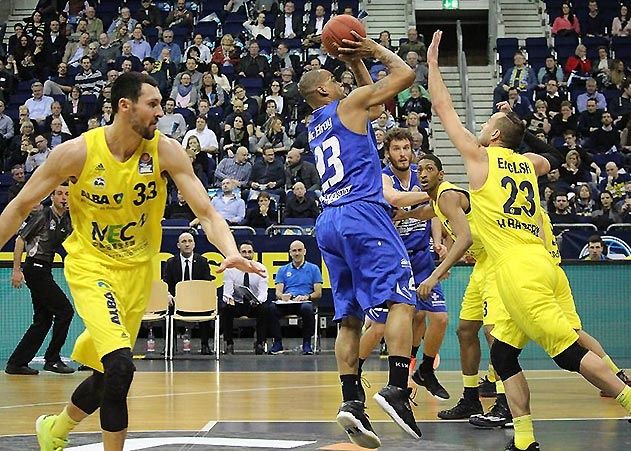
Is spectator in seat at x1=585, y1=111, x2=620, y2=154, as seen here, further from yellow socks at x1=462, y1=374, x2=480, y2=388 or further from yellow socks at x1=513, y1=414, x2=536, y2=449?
yellow socks at x1=513, y1=414, x2=536, y2=449

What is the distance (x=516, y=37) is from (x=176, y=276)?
1120 cm

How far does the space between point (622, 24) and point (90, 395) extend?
18077mm

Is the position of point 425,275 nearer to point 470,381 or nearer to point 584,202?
point 470,381

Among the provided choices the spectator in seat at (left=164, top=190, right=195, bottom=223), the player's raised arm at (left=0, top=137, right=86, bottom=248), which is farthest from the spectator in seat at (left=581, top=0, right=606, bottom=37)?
the player's raised arm at (left=0, top=137, right=86, bottom=248)

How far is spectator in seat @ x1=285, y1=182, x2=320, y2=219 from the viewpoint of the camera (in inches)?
632

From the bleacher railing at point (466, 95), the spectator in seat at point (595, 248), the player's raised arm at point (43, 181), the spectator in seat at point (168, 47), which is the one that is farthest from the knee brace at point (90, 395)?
the spectator in seat at point (168, 47)

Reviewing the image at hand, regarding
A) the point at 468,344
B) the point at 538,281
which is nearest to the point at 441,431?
the point at 468,344

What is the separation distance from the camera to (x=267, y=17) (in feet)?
70.9

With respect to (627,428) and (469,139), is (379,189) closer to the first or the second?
(469,139)

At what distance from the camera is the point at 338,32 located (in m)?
6.27

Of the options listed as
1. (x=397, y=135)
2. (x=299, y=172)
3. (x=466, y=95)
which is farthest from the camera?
(x=466, y=95)

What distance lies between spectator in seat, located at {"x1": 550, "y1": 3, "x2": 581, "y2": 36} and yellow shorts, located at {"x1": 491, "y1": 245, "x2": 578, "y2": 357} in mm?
16159

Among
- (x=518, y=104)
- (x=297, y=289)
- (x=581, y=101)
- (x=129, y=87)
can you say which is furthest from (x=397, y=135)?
(x=581, y=101)

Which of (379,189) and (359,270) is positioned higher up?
(379,189)
